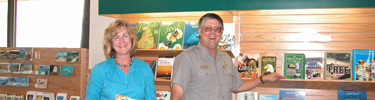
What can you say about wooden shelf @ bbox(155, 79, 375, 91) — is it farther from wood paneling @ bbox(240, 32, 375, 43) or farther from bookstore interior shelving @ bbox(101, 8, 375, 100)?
wood paneling @ bbox(240, 32, 375, 43)

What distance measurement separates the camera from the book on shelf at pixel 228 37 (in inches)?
133

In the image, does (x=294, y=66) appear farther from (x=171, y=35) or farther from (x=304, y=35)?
(x=171, y=35)

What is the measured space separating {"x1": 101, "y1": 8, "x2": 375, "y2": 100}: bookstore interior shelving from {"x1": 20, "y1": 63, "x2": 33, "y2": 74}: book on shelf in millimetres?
2189

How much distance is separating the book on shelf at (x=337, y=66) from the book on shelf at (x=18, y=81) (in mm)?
4197

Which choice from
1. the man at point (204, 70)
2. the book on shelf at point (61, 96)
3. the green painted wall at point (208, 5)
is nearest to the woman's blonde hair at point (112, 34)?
the man at point (204, 70)

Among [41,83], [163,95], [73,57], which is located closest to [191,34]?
[163,95]

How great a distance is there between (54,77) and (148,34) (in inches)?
75.1

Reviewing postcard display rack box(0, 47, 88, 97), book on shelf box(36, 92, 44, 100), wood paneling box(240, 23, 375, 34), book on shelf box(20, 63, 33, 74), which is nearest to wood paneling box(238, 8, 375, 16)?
wood paneling box(240, 23, 375, 34)

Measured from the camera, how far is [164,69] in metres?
3.63

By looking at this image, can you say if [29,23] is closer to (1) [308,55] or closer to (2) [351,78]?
(1) [308,55]

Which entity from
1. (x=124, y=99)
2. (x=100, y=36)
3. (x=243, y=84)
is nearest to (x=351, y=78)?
(x=243, y=84)

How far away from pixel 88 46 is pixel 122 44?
2.80 meters

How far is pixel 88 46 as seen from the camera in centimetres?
478

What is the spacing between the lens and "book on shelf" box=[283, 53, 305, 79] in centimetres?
337
